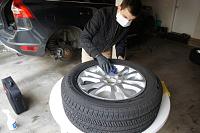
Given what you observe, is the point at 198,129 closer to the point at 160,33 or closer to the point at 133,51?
the point at 133,51

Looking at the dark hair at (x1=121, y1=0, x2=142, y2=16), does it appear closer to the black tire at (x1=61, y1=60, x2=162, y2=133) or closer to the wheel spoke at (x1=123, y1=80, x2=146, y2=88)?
the wheel spoke at (x1=123, y1=80, x2=146, y2=88)

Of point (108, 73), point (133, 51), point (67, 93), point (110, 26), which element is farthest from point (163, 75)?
point (67, 93)

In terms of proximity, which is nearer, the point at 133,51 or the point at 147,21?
the point at 133,51

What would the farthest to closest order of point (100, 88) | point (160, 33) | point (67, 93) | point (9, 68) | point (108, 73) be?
1. point (160, 33)
2. point (9, 68)
3. point (108, 73)
4. point (100, 88)
5. point (67, 93)

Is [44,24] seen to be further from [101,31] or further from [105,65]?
[105,65]

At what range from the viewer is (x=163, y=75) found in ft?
10.3

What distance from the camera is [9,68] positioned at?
308 cm

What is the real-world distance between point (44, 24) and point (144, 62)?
6.04 feet

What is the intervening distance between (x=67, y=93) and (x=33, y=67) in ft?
7.41

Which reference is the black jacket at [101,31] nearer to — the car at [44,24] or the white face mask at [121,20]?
the white face mask at [121,20]

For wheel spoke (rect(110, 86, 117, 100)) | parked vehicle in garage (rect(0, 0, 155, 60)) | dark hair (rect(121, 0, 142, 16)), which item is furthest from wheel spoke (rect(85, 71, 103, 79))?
parked vehicle in garage (rect(0, 0, 155, 60))

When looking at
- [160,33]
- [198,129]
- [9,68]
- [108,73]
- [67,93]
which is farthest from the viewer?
[160,33]

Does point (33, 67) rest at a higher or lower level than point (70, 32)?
lower

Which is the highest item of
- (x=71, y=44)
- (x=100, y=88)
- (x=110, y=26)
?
(x=110, y=26)
